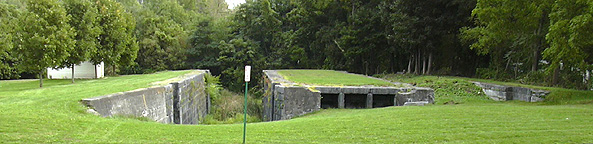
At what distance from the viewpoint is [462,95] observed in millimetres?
15273

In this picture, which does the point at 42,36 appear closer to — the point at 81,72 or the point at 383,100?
the point at 81,72

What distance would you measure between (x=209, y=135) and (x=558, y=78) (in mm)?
14110

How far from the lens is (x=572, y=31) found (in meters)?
11.2

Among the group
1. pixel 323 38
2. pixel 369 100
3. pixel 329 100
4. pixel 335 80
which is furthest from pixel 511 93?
pixel 323 38

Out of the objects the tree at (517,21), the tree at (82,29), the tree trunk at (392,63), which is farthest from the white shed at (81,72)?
the tree trunk at (392,63)

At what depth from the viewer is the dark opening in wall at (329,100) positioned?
13.6m

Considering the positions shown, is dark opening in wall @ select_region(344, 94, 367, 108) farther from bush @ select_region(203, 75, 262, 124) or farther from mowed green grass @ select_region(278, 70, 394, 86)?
bush @ select_region(203, 75, 262, 124)

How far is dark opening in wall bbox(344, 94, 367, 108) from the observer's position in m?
13.6

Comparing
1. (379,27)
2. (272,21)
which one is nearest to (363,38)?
(379,27)

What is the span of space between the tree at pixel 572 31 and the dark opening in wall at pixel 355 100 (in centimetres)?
559

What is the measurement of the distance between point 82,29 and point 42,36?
13.4 feet

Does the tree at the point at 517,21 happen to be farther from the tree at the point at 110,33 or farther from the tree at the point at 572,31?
the tree at the point at 110,33

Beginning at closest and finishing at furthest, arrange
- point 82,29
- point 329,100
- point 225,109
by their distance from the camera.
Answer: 1. point 329,100
2. point 82,29
3. point 225,109

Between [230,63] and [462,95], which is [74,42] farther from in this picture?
[230,63]
